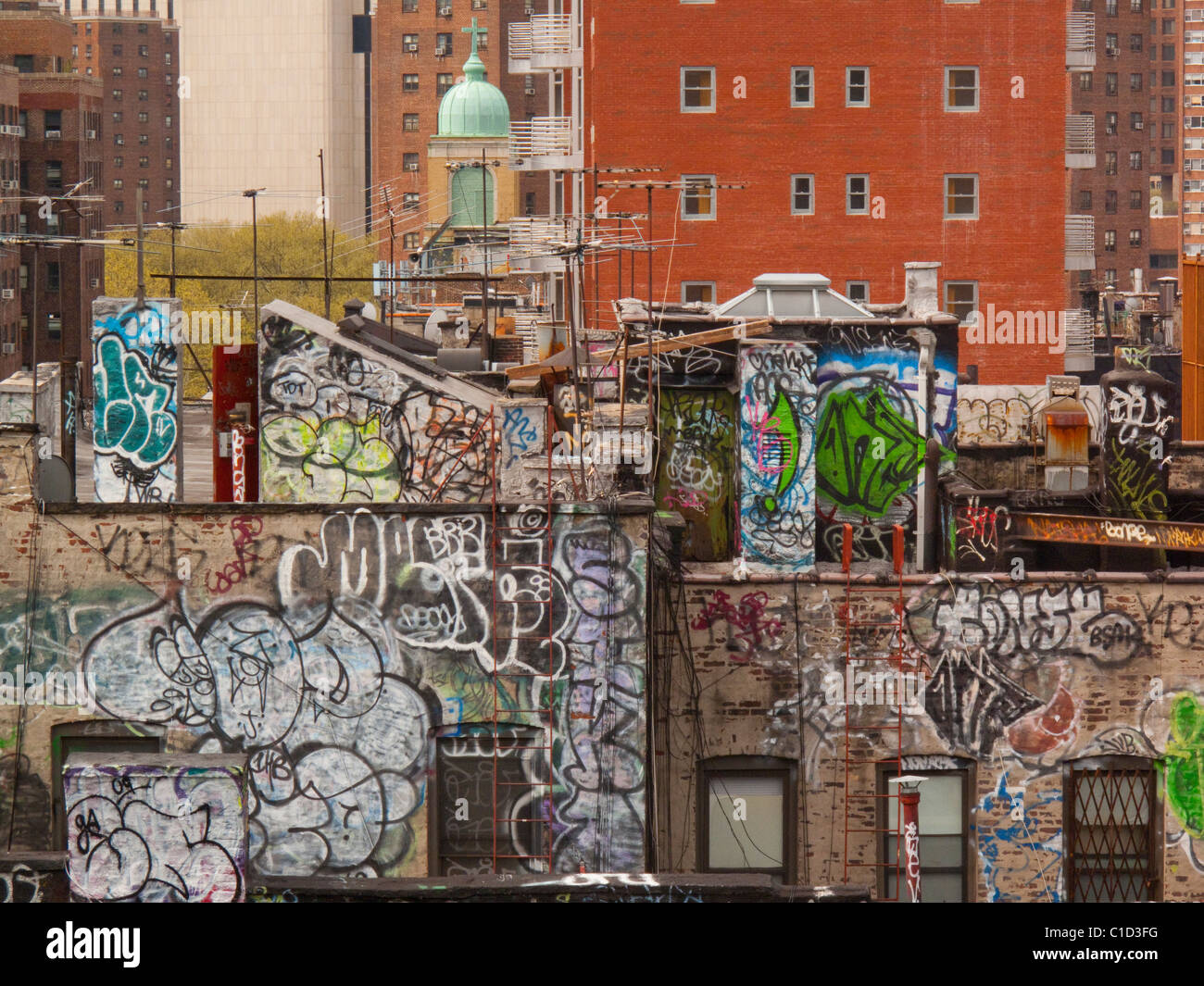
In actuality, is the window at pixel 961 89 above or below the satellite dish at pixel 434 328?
above

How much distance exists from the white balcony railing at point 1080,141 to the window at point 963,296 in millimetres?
6150

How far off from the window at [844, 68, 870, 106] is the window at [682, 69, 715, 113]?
15.2 feet

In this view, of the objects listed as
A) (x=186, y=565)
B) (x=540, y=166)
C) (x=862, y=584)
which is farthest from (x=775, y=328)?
(x=540, y=166)

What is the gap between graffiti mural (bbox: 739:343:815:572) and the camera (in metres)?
22.2

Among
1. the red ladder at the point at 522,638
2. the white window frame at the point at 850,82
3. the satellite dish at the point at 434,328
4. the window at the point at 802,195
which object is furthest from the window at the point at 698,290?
the red ladder at the point at 522,638

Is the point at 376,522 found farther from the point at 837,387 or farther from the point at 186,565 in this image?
the point at 837,387

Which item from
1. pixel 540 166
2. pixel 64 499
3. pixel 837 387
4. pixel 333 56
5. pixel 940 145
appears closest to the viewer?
pixel 64 499

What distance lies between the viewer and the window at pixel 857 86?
227 feet

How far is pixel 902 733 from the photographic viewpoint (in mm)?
21547

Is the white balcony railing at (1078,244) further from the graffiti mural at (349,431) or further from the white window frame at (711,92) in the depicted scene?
the graffiti mural at (349,431)

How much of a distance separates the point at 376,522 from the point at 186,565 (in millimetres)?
1948

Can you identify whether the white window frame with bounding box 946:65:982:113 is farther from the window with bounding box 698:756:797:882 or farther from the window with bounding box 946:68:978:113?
the window with bounding box 698:756:797:882

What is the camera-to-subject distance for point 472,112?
132625 mm

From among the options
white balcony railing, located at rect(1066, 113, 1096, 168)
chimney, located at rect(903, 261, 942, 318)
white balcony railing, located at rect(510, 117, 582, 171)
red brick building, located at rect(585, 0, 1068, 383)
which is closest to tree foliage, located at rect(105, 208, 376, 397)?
white balcony railing, located at rect(510, 117, 582, 171)
